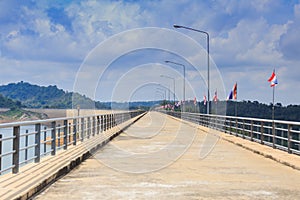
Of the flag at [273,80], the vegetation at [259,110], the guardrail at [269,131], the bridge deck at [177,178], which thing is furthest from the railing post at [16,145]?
the vegetation at [259,110]

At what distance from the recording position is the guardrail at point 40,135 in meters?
10.1

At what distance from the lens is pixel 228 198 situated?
8.70 meters

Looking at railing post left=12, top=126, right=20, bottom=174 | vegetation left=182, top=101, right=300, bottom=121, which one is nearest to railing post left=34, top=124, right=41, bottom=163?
railing post left=12, top=126, right=20, bottom=174

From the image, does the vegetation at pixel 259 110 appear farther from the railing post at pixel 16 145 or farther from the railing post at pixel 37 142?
the railing post at pixel 16 145

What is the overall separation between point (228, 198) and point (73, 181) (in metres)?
3.65

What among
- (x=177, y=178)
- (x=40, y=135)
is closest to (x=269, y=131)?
(x=177, y=178)

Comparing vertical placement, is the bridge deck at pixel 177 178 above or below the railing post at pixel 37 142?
below

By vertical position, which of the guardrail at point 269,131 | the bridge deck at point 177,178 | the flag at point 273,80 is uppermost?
the flag at point 273,80

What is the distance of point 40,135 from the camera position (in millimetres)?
12102

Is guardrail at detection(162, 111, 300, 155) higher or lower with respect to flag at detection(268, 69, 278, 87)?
lower

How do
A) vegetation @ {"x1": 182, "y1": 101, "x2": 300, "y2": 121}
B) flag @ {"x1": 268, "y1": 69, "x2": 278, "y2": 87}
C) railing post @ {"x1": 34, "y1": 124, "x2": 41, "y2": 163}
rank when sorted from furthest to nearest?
1. vegetation @ {"x1": 182, "y1": 101, "x2": 300, "y2": 121}
2. flag @ {"x1": 268, "y1": 69, "x2": 278, "y2": 87}
3. railing post @ {"x1": 34, "y1": 124, "x2": 41, "y2": 163}

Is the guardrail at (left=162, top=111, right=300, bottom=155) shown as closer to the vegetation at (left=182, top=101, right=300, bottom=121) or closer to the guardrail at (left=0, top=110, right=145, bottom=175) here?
the vegetation at (left=182, top=101, right=300, bottom=121)

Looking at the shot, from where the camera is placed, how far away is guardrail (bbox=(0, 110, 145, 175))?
398 inches

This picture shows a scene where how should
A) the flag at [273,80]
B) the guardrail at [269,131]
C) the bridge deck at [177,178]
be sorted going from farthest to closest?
the flag at [273,80], the guardrail at [269,131], the bridge deck at [177,178]
